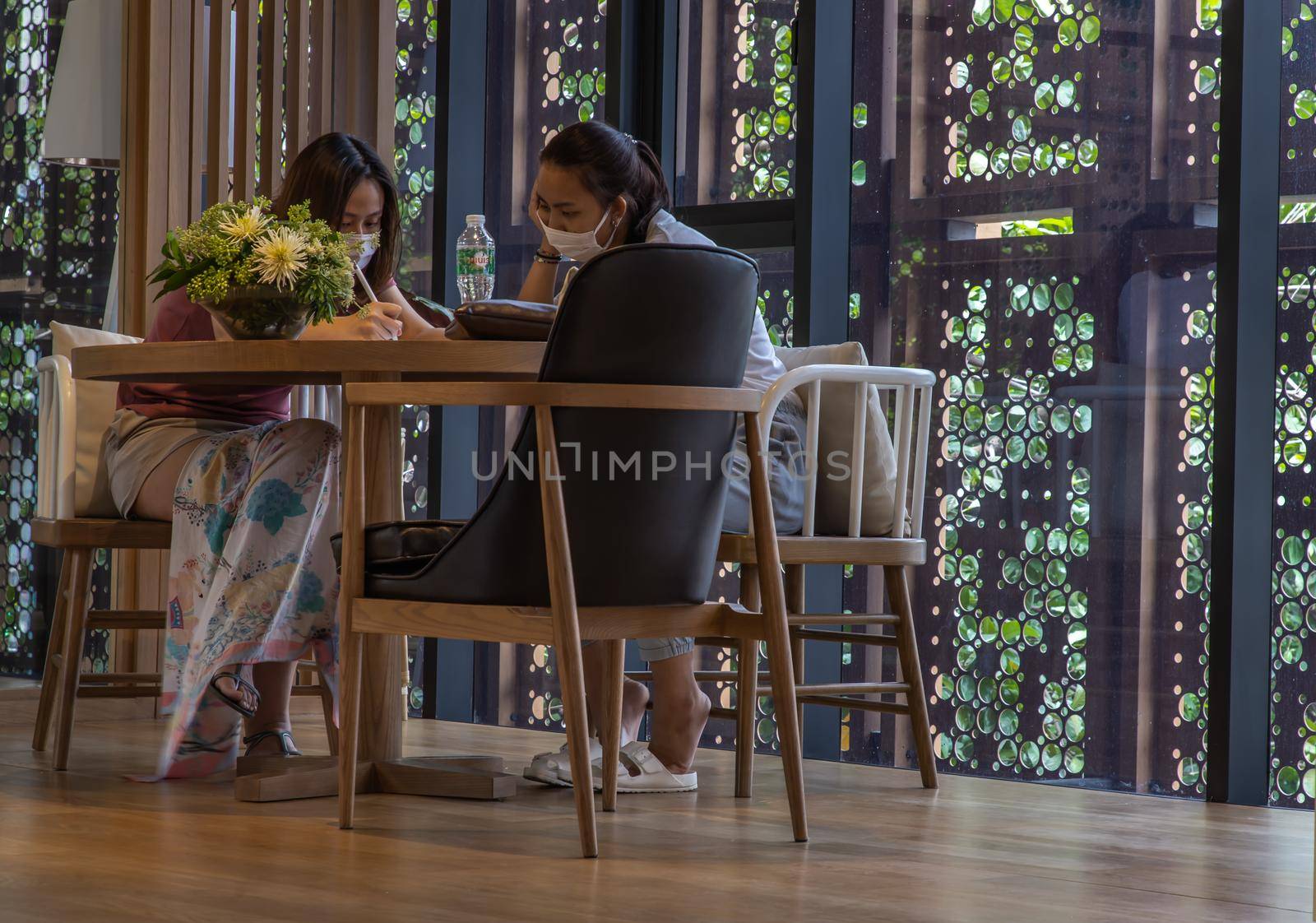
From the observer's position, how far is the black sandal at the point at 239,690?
2697 mm

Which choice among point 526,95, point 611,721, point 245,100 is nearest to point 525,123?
point 526,95

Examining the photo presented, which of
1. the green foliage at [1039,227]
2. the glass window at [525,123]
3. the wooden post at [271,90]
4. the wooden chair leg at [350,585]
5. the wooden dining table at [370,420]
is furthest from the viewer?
the wooden post at [271,90]

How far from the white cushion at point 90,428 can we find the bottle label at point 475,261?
75 cm

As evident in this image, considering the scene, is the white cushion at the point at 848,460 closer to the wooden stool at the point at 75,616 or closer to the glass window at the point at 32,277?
the wooden stool at the point at 75,616

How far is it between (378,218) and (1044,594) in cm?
153

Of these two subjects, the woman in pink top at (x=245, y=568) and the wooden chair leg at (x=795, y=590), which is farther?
the wooden chair leg at (x=795, y=590)

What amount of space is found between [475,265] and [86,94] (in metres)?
2.29

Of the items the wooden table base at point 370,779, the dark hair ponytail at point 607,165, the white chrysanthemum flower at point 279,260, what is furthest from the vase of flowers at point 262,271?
the wooden table base at point 370,779

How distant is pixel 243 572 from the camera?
268 centimetres

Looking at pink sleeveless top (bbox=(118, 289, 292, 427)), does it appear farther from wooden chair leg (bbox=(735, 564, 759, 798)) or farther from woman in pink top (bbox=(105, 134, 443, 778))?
wooden chair leg (bbox=(735, 564, 759, 798))

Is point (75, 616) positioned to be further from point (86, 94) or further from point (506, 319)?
point (86, 94)

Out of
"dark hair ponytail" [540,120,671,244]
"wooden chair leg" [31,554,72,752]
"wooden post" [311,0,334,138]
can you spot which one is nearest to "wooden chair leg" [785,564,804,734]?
"dark hair ponytail" [540,120,671,244]

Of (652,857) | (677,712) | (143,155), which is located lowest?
(652,857)

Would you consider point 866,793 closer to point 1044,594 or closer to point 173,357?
point 1044,594
